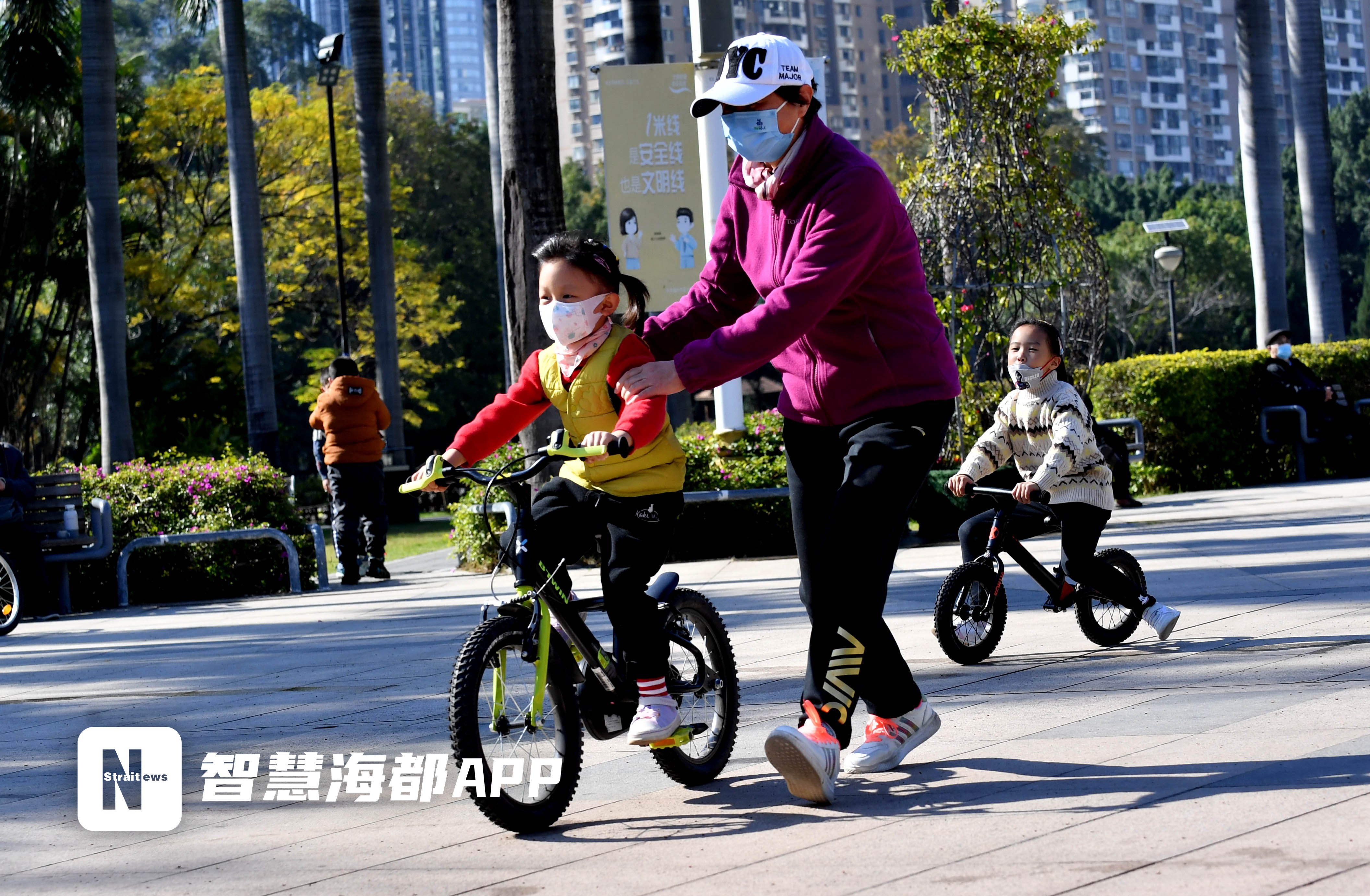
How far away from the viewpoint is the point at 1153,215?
245ft

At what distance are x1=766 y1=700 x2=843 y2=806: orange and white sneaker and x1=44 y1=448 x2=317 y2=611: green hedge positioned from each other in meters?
9.37

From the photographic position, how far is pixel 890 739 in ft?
15.0

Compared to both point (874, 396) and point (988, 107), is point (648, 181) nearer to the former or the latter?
point (988, 107)

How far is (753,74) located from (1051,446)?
2.96 metres

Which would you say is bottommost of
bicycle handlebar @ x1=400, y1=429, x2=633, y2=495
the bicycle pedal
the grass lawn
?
the grass lawn

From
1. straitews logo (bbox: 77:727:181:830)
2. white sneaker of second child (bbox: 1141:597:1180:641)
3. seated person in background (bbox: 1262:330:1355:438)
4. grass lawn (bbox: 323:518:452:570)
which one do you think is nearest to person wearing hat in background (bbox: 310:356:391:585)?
grass lawn (bbox: 323:518:452:570)

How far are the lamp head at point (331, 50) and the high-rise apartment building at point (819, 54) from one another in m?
98.0

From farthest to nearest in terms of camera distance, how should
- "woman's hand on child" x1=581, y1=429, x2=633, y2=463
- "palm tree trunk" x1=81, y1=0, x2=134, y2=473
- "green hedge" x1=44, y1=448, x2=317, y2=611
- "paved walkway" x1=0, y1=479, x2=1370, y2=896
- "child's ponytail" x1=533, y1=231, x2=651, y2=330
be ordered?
"palm tree trunk" x1=81, y1=0, x2=134, y2=473 < "green hedge" x1=44, y1=448, x2=317, y2=611 < "child's ponytail" x1=533, y1=231, x2=651, y2=330 < "woman's hand on child" x1=581, y1=429, x2=633, y2=463 < "paved walkway" x1=0, y1=479, x2=1370, y2=896

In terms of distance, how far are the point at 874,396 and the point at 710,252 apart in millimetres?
709

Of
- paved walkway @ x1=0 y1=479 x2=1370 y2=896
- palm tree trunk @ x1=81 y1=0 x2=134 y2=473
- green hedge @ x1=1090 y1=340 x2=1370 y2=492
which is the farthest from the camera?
palm tree trunk @ x1=81 y1=0 x2=134 y2=473

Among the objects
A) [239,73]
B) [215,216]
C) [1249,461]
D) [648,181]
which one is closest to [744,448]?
[648,181]

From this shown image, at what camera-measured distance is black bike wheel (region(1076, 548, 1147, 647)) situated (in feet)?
22.0

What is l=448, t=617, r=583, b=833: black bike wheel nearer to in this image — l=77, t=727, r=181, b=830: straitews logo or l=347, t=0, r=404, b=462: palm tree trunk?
l=77, t=727, r=181, b=830: straitews logo

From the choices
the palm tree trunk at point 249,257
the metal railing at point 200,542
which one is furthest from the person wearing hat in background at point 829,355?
the palm tree trunk at point 249,257
